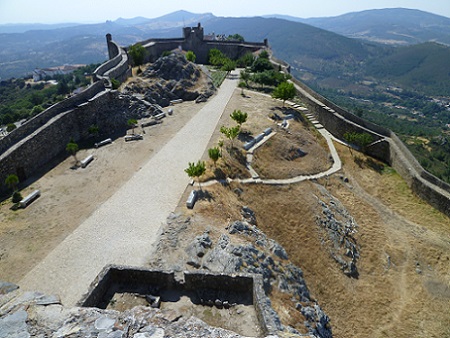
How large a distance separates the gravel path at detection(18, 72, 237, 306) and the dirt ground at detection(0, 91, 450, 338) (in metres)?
0.84

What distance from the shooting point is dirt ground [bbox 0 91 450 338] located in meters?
18.5

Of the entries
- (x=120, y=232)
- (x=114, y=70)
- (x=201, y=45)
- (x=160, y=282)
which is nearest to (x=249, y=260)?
(x=160, y=282)

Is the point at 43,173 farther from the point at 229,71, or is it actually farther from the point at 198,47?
the point at 198,47

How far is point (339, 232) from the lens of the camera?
24469 millimetres

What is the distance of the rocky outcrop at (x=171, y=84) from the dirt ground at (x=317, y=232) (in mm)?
8655

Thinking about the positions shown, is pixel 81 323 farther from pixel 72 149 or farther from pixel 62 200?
pixel 72 149

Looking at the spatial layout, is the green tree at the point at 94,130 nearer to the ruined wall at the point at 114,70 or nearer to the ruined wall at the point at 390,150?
the ruined wall at the point at 114,70

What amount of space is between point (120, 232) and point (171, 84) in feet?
87.7

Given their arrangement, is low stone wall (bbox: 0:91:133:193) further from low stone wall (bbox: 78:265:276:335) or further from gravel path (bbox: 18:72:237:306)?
low stone wall (bbox: 78:265:276:335)

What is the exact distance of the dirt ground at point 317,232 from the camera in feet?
60.5

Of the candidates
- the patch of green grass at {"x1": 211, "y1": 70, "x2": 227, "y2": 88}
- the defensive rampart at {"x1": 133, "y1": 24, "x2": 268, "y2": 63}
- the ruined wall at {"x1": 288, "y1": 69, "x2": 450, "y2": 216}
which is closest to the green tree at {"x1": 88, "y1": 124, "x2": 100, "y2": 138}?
the patch of green grass at {"x1": 211, "y1": 70, "x2": 227, "y2": 88}

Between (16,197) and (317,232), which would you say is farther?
(317,232)

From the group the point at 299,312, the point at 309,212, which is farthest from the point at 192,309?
the point at 309,212

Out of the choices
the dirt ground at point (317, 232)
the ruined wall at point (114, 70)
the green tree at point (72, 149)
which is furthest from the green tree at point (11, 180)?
the ruined wall at point (114, 70)
